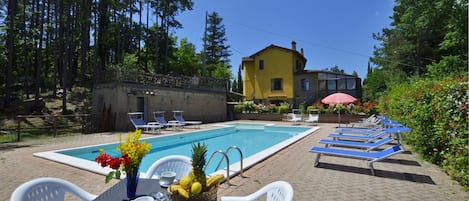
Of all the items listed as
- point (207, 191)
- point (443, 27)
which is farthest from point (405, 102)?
point (443, 27)

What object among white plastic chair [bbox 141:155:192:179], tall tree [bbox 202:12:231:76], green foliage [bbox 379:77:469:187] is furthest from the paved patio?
tall tree [bbox 202:12:231:76]

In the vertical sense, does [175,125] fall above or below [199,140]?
above

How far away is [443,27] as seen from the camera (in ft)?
58.9

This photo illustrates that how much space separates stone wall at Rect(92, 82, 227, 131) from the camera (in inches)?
528

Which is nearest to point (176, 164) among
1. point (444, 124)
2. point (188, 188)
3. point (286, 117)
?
point (188, 188)

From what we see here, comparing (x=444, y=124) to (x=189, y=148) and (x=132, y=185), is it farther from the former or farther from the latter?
(x=189, y=148)

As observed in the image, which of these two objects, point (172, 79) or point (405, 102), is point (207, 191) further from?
point (172, 79)

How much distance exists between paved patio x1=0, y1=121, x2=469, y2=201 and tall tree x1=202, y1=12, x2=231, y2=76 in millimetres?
36344

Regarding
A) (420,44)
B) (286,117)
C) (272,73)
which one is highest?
(420,44)

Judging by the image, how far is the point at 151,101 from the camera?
15023mm

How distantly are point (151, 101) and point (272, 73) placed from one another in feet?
53.1

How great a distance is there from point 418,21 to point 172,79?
60.7 ft

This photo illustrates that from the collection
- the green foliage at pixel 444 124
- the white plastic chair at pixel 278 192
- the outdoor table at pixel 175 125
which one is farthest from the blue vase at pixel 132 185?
the outdoor table at pixel 175 125

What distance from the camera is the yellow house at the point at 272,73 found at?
2678 cm
